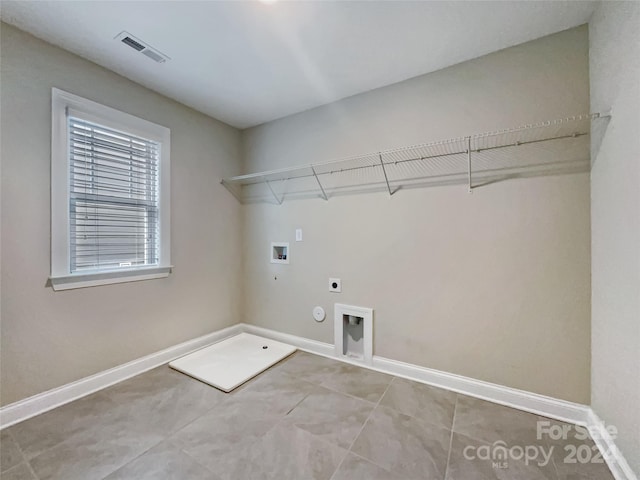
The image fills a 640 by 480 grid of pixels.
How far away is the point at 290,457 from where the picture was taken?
135 cm

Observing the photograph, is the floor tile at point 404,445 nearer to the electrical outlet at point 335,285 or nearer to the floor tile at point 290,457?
the floor tile at point 290,457

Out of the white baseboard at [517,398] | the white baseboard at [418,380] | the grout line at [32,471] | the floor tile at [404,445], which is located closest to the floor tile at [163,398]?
the white baseboard at [418,380]

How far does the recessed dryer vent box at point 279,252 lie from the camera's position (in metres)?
2.80

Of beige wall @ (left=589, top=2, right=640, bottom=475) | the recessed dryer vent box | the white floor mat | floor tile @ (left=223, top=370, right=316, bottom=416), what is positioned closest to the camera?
beige wall @ (left=589, top=2, right=640, bottom=475)

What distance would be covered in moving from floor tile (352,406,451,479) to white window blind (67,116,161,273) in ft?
7.17

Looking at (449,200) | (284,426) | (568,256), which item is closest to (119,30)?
(449,200)

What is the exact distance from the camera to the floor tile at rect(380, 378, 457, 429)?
65.0 inches

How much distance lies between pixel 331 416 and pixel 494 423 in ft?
3.24

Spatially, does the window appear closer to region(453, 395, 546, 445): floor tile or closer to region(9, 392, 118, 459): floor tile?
region(9, 392, 118, 459): floor tile

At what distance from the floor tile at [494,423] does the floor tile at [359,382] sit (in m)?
0.52

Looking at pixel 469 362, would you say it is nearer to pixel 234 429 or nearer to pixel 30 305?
pixel 234 429

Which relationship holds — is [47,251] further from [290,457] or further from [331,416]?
[331,416]

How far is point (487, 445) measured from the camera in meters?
1.42

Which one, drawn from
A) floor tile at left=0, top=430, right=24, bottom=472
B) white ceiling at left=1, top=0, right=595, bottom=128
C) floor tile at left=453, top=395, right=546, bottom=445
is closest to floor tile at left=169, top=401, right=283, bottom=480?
floor tile at left=0, top=430, right=24, bottom=472
